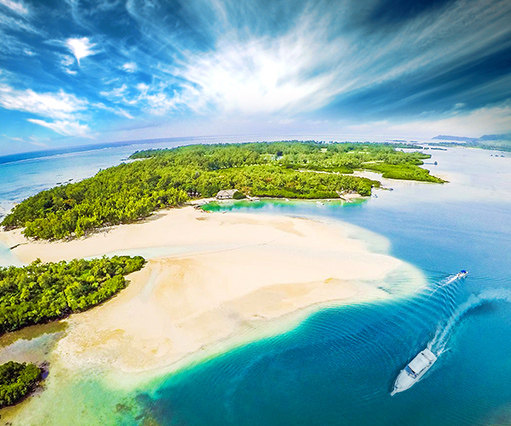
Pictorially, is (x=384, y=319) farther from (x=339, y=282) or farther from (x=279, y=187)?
(x=279, y=187)

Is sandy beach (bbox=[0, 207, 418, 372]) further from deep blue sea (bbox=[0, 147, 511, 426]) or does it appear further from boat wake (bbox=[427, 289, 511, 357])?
boat wake (bbox=[427, 289, 511, 357])

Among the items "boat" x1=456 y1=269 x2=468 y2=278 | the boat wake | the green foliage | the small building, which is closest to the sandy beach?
the green foliage

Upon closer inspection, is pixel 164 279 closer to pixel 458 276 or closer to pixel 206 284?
pixel 206 284

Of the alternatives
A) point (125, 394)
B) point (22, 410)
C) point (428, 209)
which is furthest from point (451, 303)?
point (428, 209)

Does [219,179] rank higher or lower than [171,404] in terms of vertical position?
higher

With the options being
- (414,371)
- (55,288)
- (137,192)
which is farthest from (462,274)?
(137,192)

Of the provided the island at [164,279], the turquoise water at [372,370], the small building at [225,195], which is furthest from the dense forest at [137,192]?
the turquoise water at [372,370]
